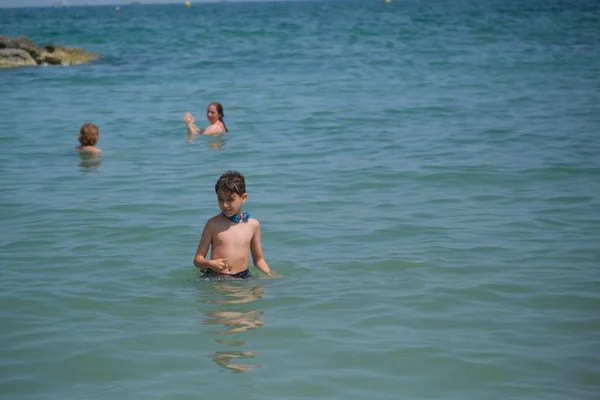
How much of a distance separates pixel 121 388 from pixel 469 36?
1441 inches

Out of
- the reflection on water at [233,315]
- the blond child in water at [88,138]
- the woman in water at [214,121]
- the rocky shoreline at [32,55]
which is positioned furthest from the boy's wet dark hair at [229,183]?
the rocky shoreline at [32,55]

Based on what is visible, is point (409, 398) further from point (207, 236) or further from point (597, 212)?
point (597, 212)

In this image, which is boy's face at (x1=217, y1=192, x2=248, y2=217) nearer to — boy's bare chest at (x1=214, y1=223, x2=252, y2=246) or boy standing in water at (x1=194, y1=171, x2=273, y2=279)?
boy standing in water at (x1=194, y1=171, x2=273, y2=279)

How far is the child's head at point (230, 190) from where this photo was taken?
6.19 meters

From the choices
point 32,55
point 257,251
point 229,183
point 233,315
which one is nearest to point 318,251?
point 257,251

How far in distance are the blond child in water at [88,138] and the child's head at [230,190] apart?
643 cm

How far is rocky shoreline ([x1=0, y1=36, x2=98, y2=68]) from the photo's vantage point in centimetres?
2825

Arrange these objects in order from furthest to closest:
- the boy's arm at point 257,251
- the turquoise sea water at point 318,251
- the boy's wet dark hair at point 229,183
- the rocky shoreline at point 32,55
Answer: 1. the rocky shoreline at point 32,55
2. the boy's arm at point 257,251
3. the boy's wet dark hair at point 229,183
4. the turquoise sea water at point 318,251

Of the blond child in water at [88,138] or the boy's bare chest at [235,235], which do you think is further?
the blond child in water at [88,138]

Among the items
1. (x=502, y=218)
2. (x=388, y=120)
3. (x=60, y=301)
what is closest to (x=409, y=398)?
(x=60, y=301)

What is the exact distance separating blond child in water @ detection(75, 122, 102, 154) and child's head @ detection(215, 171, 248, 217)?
643cm

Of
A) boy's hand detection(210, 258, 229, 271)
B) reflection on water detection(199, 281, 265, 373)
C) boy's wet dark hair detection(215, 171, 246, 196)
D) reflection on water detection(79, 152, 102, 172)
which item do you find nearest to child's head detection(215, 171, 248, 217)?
boy's wet dark hair detection(215, 171, 246, 196)

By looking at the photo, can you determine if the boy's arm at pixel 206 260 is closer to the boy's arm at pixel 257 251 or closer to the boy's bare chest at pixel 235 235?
the boy's bare chest at pixel 235 235

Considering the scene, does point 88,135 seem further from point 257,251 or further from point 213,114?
point 257,251
